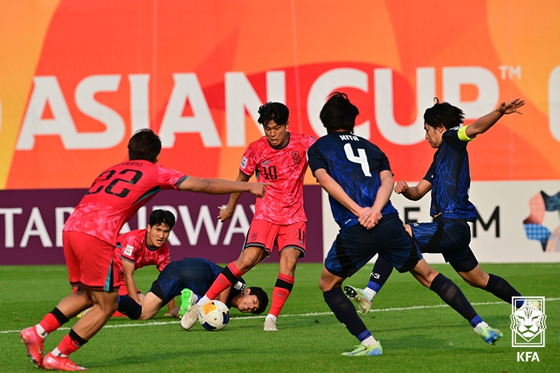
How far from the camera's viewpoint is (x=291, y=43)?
60.8 feet

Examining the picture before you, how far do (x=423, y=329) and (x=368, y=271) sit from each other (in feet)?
24.6

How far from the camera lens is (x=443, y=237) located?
7.64 m

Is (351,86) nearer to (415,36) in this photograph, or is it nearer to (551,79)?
Answer: (415,36)

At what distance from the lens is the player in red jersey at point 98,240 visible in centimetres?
640

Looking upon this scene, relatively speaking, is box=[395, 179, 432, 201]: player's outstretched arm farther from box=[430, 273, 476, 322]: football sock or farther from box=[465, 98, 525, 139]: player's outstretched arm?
box=[430, 273, 476, 322]: football sock

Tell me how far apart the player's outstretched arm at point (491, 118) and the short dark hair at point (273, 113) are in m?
2.12

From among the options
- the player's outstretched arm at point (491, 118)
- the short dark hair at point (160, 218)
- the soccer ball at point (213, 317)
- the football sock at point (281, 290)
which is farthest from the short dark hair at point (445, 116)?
the short dark hair at point (160, 218)

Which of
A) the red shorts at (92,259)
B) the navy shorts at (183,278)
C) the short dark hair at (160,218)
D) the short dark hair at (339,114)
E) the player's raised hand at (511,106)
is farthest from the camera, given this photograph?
the short dark hair at (160,218)

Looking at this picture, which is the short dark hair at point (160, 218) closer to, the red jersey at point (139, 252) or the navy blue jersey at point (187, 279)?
the red jersey at point (139, 252)

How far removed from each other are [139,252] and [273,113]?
2297mm

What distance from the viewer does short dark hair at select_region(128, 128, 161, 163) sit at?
663cm

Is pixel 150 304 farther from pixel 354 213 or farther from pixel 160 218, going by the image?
pixel 354 213

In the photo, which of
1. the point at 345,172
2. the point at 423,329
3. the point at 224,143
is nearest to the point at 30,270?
the point at 224,143

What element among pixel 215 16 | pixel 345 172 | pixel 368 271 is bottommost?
pixel 368 271
